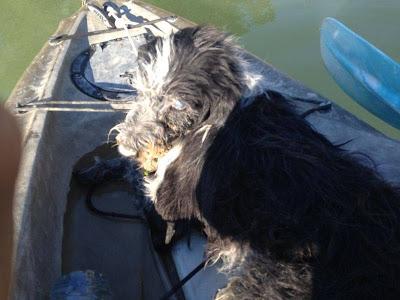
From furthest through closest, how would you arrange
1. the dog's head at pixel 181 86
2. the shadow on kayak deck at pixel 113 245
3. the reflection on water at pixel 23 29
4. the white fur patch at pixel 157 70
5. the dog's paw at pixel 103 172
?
1. the reflection on water at pixel 23 29
2. the dog's paw at pixel 103 172
3. the shadow on kayak deck at pixel 113 245
4. the white fur patch at pixel 157 70
5. the dog's head at pixel 181 86

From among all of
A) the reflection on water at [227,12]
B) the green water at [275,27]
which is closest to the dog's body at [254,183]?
the green water at [275,27]

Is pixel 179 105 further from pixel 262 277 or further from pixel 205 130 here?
pixel 262 277

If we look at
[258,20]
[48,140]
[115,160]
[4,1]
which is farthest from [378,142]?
[4,1]

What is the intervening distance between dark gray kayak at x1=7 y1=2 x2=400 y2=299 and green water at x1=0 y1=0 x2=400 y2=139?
63.9 inches

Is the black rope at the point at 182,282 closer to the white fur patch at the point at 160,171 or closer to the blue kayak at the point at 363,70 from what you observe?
the white fur patch at the point at 160,171

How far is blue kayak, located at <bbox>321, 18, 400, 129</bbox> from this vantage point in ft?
12.5

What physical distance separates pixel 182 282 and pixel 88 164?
1199mm

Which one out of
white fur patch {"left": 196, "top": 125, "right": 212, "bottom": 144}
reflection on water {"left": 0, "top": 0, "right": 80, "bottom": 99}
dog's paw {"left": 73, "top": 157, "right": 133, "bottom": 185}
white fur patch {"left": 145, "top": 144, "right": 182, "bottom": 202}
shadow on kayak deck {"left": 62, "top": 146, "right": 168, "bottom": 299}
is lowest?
reflection on water {"left": 0, "top": 0, "right": 80, "bottom": 99}

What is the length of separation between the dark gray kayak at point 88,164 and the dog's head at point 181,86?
0.51 m

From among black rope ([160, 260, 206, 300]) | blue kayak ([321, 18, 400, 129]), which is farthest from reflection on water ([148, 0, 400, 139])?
black rope ([160, 260, 206, 300])

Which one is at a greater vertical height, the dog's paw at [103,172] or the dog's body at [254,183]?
the dog's body at [254,183]

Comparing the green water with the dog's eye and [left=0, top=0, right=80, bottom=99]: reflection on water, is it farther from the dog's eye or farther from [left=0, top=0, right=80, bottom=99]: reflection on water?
the dog's eye

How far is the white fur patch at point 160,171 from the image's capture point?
8.44 feet

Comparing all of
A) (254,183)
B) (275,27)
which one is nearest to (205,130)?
(254,183)
